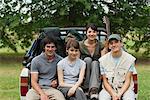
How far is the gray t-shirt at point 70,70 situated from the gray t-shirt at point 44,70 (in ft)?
0.50

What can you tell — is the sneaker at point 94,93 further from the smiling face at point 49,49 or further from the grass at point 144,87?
the grass at point 144,87

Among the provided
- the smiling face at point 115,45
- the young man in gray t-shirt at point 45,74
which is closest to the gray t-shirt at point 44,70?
the young man in gray t-shirt at point 45,74

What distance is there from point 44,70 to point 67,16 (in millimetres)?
15169

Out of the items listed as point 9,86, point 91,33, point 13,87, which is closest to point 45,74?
point 91,33

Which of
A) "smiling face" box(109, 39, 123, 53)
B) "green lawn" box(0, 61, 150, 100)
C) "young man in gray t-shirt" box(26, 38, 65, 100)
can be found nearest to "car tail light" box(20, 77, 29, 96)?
"young man in gray t-shirt" box(26, 38, 65, 100)

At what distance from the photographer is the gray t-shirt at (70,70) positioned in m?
6.27

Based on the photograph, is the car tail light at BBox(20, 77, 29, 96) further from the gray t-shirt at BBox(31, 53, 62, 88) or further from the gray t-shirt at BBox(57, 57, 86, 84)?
the gray t-shirt at BBox(57, 57, 86, 84)

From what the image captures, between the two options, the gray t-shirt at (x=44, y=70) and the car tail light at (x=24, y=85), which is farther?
the car tail light at (x=24, y=85)

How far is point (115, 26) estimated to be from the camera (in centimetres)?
2162

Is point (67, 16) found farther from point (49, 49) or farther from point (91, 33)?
point (49, 49)

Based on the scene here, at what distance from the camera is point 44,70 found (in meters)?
6.27

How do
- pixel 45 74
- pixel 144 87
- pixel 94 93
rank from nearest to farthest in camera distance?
pixel 94 93 → pixel 45 74 → pixel 144 87

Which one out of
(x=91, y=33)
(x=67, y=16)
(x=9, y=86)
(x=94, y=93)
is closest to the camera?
(x=94, y=93)

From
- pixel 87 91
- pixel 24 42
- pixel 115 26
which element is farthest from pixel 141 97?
pixel 24 42
